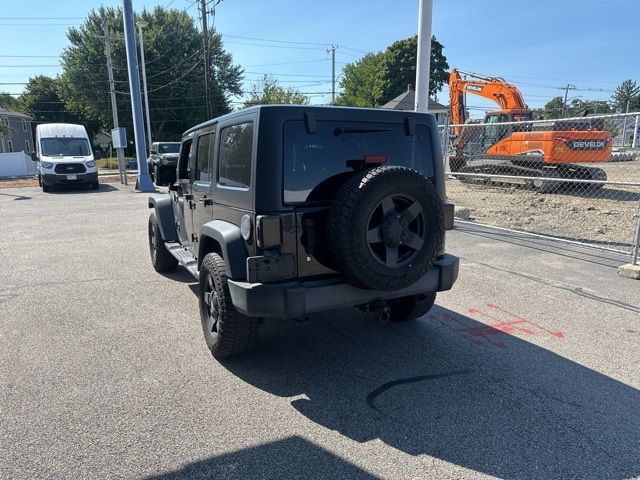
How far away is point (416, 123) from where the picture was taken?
3.81 metres

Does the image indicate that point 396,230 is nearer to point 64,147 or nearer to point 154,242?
point 154,242

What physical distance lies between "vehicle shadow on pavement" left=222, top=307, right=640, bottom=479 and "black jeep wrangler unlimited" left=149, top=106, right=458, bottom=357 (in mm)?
521

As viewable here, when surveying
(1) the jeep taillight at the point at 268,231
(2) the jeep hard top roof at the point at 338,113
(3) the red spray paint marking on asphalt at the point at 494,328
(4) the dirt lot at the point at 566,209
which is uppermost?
(2) the jeep hard top roof at the point at 338,113

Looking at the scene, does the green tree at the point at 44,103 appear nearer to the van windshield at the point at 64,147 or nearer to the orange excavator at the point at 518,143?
the van windshield at the point at 64,147

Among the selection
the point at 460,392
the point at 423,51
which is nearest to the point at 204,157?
the point at 460,392

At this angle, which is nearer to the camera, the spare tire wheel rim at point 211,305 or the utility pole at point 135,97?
the spare tire wheel rim at point 211,305

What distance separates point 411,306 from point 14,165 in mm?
33837

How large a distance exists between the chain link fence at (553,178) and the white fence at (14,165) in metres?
27.6

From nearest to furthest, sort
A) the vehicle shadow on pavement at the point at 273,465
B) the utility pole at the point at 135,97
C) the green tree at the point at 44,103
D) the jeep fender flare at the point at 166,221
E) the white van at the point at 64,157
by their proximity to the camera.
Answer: the vehicle shadow on pavement at the point at 273,465 < the jeep fender flare at the point at 166,221 < the utility pole at the point at 135,97 < the white van at the point at 64,157 < the green tree at the point at 44,103

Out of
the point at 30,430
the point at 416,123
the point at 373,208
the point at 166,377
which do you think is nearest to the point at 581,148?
the point at 416,123

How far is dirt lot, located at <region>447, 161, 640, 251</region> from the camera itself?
9141mm

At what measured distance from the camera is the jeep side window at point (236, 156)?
3.44 m

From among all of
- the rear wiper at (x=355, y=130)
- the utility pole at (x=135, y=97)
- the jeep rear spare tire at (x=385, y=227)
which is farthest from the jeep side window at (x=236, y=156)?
the utility pole at (x=135, y=97)

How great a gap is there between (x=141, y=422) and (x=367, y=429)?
1484 mm
